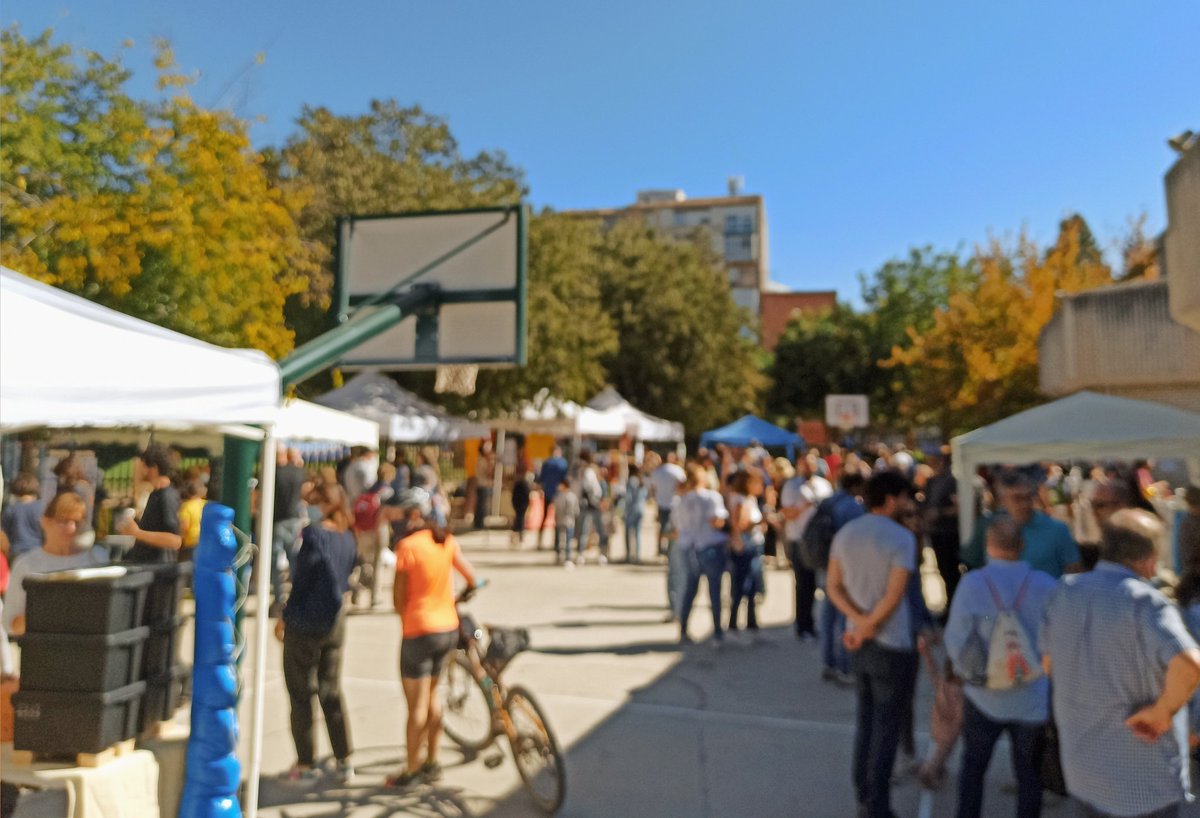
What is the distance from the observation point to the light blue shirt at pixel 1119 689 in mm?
3006

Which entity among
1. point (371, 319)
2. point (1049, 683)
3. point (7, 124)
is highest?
point (7, 124)

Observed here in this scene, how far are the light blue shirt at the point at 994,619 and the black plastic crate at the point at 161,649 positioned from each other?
11.0 feet

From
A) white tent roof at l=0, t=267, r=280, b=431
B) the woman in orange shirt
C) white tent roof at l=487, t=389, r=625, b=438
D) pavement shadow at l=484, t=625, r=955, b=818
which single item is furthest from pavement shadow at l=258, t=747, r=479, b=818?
white tent roof at l=487, t=389, r=625, b=438

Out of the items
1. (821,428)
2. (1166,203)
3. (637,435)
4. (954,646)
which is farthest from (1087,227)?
(954,646)

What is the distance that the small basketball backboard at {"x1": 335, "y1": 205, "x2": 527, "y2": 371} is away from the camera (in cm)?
833

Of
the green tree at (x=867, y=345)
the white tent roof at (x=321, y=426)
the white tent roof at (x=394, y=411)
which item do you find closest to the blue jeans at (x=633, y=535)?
the white tent roof at (x=321, y=426)

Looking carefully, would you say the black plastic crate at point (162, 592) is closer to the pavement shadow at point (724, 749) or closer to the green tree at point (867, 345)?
the pavement shadow at point (724, 749)

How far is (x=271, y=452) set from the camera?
4.35 metres

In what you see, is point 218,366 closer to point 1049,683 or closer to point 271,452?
point 271,452

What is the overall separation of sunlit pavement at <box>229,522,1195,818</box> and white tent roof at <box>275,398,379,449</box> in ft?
11.8

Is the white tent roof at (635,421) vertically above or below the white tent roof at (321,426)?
above

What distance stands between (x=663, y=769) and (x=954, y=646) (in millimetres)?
2368

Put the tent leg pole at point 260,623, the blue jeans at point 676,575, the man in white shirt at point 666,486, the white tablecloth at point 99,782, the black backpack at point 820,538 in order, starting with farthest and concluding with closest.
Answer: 1. the man in white shirt at point 666,486
2. the blue jeans at point 676,575
3. the black backpack at point 820,538
4. the tent leg pole at point 260,623
5. the white tablecloth at point 99,782

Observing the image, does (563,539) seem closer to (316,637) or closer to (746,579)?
(746,579)
